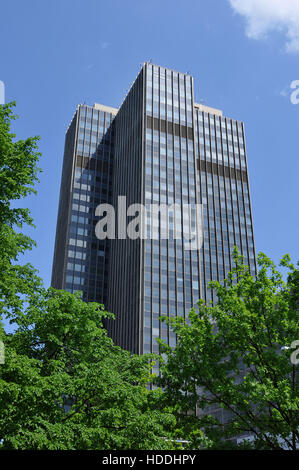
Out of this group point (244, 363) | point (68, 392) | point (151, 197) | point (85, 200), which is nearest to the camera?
point (68, 392)

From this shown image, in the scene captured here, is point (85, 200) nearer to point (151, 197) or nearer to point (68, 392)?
point (151, 197)

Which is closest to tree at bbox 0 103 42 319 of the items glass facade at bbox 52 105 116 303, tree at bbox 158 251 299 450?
tree at bbox 158 251 299 450

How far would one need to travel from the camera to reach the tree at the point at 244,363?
1898 cm

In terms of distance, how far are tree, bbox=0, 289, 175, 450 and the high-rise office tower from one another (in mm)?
67629

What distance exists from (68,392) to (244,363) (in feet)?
25.1

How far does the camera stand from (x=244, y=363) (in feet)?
68.3

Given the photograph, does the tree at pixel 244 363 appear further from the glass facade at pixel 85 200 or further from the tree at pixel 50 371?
the glass facade at pixel 85 200

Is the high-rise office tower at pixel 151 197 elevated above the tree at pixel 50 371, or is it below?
above

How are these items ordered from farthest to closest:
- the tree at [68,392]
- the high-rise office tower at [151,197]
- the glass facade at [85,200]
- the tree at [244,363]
A: 1. the glass facade at [85,200]
2. the high-rise office tower at [151,197]
3. the tree at [244,363]
4. the tree at [68,392]

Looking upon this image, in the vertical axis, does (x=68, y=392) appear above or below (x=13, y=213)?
below

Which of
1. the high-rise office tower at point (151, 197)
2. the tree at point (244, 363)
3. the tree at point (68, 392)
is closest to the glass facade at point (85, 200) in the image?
the high-rise office tower at point (151, 197)

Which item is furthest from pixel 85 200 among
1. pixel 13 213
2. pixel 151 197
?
pixel 13 213

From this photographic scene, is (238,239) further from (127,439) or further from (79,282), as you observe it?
(127,439)

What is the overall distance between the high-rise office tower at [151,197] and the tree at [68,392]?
67.6 m
